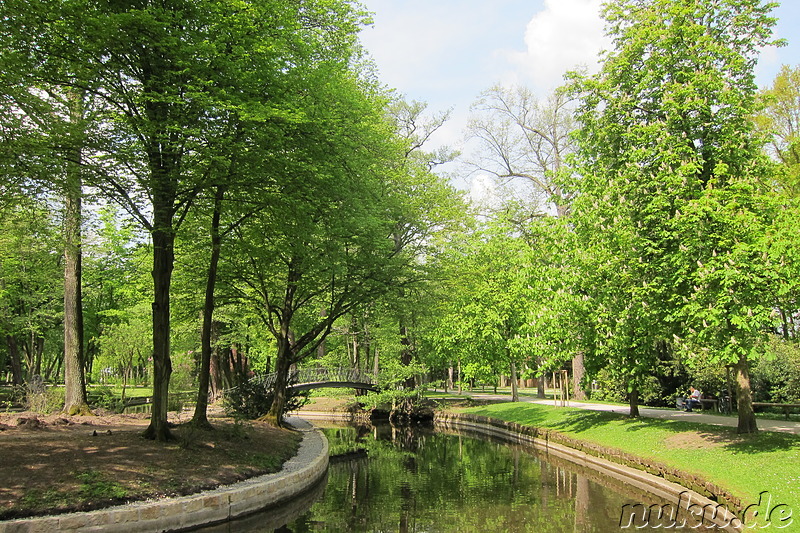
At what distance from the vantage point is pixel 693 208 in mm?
11859

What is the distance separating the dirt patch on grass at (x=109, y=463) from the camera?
27.8ft

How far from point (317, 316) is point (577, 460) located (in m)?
13.3

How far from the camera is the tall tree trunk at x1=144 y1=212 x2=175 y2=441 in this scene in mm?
12633

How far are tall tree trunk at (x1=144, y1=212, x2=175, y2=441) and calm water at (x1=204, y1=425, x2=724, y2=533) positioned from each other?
3.70 meters

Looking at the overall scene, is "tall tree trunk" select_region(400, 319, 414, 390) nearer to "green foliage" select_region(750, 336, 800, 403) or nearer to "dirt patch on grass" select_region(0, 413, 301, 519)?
"green foliage" select_region(750, 336, 800, 403)

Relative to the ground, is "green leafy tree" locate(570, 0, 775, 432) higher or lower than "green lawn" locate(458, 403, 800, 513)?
higher

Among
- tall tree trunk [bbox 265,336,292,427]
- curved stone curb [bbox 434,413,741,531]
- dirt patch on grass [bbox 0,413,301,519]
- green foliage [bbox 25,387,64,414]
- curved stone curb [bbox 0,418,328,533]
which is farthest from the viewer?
tall tree trunk [bbox 265,336,292,427]

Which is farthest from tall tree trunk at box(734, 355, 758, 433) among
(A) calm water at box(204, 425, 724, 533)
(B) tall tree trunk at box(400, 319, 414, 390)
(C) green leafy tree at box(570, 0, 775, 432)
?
(B) tall tree trunk at box(400, 319, 414, 390)

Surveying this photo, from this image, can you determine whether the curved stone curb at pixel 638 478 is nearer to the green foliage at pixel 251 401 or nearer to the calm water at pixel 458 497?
the calm water at pixel 458 497

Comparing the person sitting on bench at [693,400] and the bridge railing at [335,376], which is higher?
the bridge railing at [335,376]

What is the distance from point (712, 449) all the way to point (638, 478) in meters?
1.83

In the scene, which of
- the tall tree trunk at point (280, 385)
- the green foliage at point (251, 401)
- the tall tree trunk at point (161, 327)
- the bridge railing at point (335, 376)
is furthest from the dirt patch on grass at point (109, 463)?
the bridge railing at point (335, 376)

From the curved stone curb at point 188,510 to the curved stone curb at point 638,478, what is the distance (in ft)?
25.8

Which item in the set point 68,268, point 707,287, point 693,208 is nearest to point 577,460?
point 707,287
